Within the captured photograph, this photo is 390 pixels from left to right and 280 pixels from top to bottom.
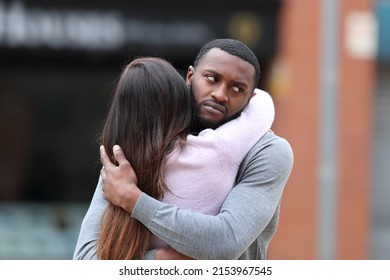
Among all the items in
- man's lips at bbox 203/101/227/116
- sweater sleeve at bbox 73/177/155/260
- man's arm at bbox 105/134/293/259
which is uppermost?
man's lips at bbox 203/101/227/116

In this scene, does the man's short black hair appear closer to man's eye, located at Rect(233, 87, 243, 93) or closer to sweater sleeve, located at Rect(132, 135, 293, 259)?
man's eye, located at Rect(233, 87, 243, 93)

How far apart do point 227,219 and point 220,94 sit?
398 mm

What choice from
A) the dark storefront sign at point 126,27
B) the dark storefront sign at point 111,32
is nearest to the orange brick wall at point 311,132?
A: the dark storefront sign at point 111,32

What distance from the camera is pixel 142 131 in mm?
3078

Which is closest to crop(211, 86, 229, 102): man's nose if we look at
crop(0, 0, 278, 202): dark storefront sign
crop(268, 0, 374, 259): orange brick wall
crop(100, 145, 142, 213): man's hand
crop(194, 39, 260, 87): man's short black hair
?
crop(194, 39, 260, 87): man's short black hair

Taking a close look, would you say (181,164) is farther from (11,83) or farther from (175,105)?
(11,83)

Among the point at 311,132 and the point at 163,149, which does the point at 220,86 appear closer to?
the point at 163,149

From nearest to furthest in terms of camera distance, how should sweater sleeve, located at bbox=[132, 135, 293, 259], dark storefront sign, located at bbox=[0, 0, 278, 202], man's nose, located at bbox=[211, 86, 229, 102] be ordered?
1. sweater sleeve, located at bbox=[132, 135, 293, 259]
2. man's nose, located at bbox=[211, 86, 229, 102]
3. dark storefront sign, located at bbox=[0, 0, 278, 202]

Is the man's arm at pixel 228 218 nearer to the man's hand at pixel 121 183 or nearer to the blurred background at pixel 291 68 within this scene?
the man's hand at pixel 121 183

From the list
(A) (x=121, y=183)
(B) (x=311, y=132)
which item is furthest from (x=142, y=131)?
(B) (x=311, y=132)

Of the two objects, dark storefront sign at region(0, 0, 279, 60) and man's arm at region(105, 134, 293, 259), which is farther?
dark storefront sign at region(0, 0, 279, 60)

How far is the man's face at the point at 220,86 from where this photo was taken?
3088 mm

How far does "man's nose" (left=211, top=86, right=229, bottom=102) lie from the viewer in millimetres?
3076
